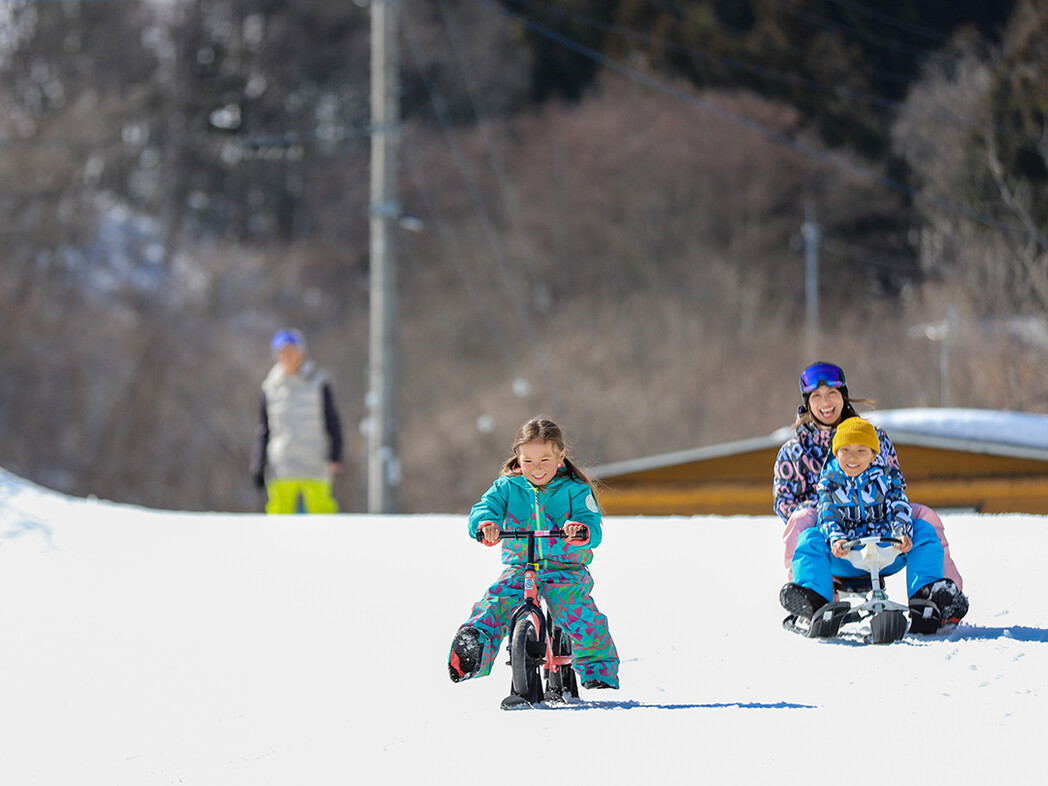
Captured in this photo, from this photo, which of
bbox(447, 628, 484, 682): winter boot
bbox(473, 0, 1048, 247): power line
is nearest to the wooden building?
bbox(473, 0, 1048, 247): power line

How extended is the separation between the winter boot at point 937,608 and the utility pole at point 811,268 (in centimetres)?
2603

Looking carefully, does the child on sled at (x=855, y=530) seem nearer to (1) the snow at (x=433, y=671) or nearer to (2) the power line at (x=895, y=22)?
(1) the snow at (x=433, y=671)

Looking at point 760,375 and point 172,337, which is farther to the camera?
point 172,337

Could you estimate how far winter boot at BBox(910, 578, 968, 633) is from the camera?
550 cm

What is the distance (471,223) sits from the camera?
42.2 metres

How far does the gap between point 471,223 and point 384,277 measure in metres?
25.5

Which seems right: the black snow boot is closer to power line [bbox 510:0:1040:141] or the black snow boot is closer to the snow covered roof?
the snow covered roof

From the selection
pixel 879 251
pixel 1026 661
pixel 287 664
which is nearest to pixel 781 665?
pixel 1026 661

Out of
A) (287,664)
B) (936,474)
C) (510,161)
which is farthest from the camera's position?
(510,161)

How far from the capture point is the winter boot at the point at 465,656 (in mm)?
4727

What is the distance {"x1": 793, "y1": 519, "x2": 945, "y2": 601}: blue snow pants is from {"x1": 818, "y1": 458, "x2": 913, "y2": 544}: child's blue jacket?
0.05 m

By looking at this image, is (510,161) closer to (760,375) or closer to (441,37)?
(441,37)

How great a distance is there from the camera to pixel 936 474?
13.1m

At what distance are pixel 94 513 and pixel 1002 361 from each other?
13629 mm
